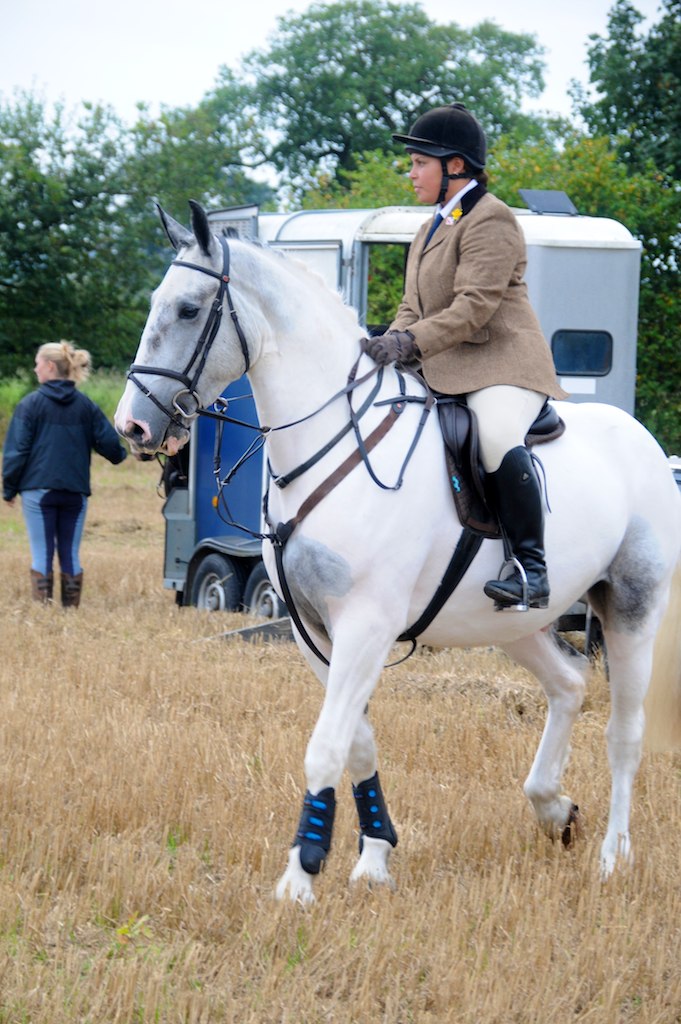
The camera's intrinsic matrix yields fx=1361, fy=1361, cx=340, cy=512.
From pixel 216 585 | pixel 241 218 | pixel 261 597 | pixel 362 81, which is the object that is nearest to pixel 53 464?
pixel 216 585

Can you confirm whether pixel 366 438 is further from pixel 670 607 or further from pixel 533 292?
pixel 533 292

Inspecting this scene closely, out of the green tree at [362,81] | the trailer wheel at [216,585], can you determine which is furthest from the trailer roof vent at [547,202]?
the green tree at [362,81]

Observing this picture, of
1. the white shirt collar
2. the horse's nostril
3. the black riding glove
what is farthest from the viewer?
the white shirt collar

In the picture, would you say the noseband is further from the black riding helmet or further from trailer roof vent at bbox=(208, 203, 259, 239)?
trailer roof vent at bbox=(208, 203, 259, 239)

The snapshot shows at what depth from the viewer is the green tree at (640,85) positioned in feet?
77.2

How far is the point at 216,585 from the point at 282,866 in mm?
7307

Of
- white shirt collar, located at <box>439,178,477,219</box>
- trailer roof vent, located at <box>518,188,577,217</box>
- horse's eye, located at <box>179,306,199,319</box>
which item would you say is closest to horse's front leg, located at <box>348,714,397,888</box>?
horse's eye, located at <box>179,306,199,319</box>

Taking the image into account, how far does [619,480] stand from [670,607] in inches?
31.0

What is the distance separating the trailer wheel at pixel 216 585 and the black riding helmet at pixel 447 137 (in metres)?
7.38

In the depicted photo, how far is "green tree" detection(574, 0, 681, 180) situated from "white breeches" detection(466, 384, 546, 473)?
19.0 meters

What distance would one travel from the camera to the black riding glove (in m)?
4.95

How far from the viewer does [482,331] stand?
5.17 metres

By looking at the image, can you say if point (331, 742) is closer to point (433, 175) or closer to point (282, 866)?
point (282, 866)

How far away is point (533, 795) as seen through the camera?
228 inches
